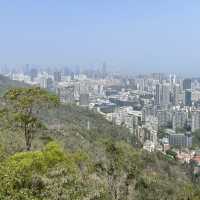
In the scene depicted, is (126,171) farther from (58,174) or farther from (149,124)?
(149,124)

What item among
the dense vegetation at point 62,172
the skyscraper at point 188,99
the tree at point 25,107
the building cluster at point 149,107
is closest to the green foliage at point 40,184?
the dense vegetation at point 62,172

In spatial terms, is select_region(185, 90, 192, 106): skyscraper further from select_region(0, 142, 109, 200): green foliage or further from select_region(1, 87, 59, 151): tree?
select_region(0, 142, 109, 200): green foliage

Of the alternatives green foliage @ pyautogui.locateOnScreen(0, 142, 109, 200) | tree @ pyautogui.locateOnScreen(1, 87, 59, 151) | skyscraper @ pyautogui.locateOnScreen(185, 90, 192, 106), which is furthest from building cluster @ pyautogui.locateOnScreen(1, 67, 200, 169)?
green foliage @ pyautogui.locateOnScreen(0, 142, 109, 200)

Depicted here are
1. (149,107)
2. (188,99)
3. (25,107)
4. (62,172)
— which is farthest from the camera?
(188,99)

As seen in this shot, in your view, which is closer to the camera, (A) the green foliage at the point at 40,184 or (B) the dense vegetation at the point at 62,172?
(A) the green foliage at the point at 40,184

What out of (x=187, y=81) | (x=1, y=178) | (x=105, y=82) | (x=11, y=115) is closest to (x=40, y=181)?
(x=1, y=178)

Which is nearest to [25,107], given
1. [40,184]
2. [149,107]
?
[40,184]

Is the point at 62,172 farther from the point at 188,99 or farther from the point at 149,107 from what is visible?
the point at 188,99

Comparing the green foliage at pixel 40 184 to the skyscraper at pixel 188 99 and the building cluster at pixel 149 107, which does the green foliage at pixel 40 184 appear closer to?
the building cluster at pixel 149 107
